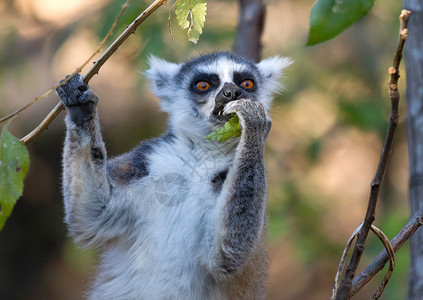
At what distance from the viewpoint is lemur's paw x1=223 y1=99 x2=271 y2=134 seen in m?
3.30

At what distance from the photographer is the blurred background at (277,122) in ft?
18.7

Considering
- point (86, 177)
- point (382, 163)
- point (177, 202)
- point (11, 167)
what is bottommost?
point (11, 167)

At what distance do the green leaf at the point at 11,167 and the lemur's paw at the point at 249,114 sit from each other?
1.47 meters

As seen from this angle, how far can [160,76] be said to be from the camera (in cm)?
466

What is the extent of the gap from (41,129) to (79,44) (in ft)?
17.3

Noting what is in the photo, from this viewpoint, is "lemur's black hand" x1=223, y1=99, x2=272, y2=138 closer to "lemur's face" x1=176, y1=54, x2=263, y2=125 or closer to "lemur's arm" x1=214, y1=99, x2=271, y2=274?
"lemur's arm" x1=214, y1=99, x2=271, y2=274

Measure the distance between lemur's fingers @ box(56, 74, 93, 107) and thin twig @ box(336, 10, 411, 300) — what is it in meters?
1.81

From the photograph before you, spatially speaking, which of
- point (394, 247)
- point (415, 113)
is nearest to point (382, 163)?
point (394, 247)

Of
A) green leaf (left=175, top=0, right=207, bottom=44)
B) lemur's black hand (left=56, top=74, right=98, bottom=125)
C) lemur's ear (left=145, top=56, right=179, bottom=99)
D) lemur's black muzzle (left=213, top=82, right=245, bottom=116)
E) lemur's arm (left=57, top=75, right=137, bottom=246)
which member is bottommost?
lemur's arm (left=57, top=75, right=137, bottom=246)

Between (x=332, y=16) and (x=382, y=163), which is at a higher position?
(x=332, y=16)

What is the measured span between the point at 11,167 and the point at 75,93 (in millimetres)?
1134

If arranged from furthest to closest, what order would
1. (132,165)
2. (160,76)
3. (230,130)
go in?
(160,76) → (132,165) → (230,130)

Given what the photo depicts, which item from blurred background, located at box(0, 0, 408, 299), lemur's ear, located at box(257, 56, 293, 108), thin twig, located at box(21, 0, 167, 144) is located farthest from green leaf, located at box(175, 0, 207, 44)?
lemur's ear, located at box(257, 56, 293, 108)

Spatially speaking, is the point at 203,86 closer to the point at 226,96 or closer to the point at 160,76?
the point at 226,96
